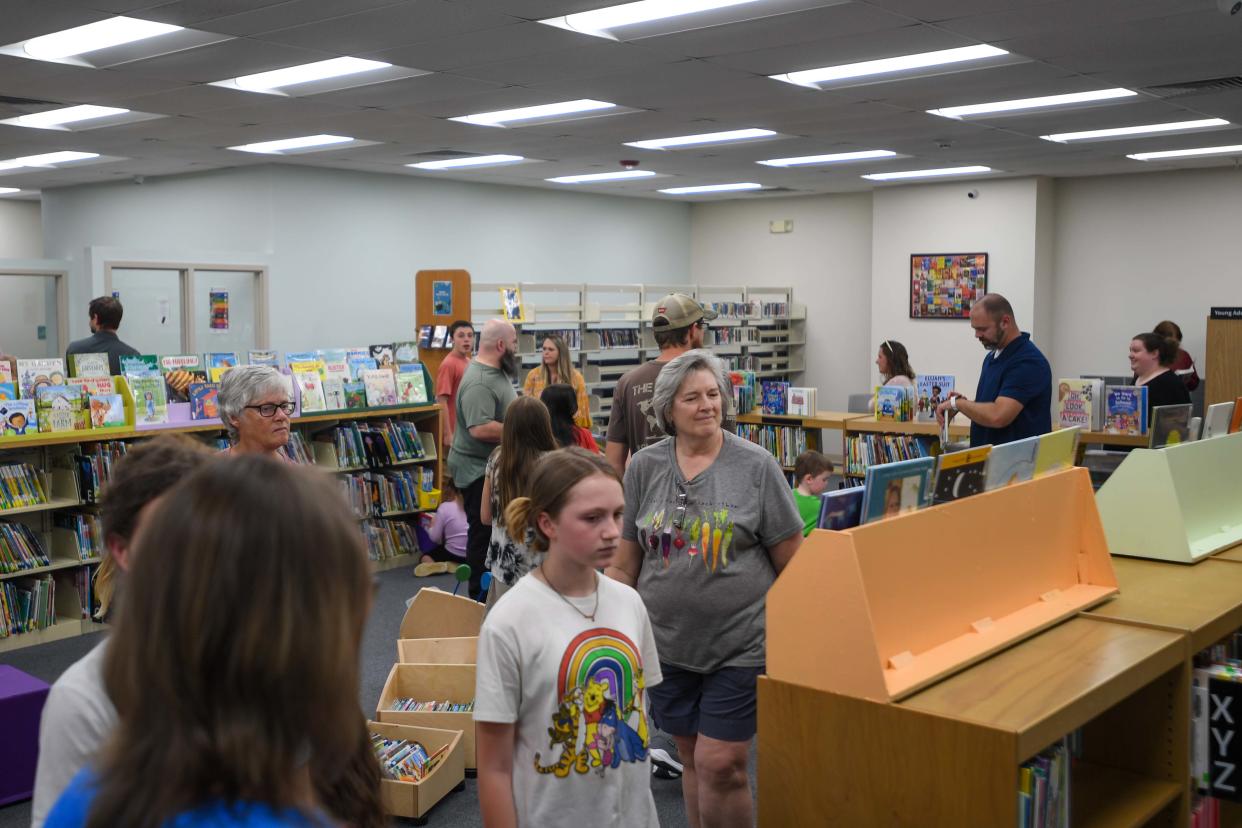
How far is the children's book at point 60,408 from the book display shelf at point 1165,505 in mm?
5342

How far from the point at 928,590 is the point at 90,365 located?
220 inches

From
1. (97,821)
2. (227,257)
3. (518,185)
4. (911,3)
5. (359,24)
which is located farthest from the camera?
(518,185)

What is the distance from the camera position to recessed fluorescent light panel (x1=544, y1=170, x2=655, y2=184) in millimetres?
11891

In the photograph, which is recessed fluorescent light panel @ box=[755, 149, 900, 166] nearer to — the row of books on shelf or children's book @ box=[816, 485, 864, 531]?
the row of books on shelf

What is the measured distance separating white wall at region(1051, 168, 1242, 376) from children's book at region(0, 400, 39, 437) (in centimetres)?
1036

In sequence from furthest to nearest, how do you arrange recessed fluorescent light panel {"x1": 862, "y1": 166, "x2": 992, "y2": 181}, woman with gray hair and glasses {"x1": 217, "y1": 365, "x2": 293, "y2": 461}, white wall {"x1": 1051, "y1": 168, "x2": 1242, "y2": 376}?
1. white wall {"x1": 1051, "y1": 168, "x2": 1242, "y2": 376}
2. recessed fluorescent light panel {"x1": 862, "y1": 166, "x2": 992, "y2": 181}
3. woman with gray hair and glasses {"x1": 217, "y1": 365, "x2": 293, "y2": 461}

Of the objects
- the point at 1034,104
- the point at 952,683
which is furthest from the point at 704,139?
the point at 952,683

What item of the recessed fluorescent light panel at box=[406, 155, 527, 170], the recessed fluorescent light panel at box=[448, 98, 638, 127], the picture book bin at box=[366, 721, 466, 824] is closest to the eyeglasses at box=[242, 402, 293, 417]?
the picture book bin at box=[366, 721, 466, 824]

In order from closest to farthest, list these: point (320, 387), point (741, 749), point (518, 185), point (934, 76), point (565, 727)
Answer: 1. point (565, 727)
2. point (741, 749)
3. point (934, 76)
4. point (320, 387)
5. point (518, 185)

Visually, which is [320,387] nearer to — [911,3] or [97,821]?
[911,3]

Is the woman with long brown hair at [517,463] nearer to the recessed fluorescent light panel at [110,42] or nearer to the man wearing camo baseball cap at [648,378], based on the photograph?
the man wearing camo baseball cap at [648,378]

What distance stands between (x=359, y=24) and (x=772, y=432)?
4.26m

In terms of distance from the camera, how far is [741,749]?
2.86m

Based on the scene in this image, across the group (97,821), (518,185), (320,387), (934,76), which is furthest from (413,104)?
(97,821)
